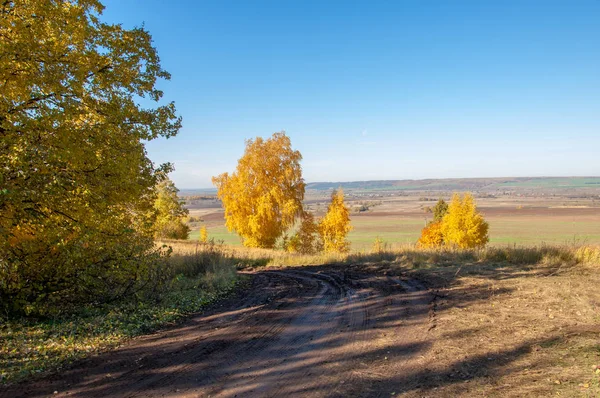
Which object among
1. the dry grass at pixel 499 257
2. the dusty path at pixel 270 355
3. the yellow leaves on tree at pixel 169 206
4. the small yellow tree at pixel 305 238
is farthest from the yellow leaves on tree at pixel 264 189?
the dusty path at pixel 270 355

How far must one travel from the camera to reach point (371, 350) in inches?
228

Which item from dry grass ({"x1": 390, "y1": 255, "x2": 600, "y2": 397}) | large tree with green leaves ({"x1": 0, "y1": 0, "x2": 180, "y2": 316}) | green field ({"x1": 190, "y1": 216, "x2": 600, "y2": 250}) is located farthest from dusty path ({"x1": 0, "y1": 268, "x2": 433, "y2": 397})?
green field ({"x1": 190, "y1": 216, "x2": 600, "y2": 250})

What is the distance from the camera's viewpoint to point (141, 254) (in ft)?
29.5

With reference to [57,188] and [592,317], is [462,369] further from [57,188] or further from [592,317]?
[57,188]

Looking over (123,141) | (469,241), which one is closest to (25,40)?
(123,141)

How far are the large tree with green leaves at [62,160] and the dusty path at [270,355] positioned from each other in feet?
8.36

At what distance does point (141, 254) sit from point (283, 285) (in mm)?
4768

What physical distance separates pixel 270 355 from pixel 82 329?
4.00 metres

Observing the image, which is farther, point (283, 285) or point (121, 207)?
point (283, 285)

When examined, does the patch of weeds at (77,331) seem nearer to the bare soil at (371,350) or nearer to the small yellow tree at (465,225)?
the bare soil at (371,350)

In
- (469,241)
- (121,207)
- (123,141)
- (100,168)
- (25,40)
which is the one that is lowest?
(469,241)

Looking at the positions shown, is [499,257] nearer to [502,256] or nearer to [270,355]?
[502,256]

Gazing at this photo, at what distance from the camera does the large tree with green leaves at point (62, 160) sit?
269 inches

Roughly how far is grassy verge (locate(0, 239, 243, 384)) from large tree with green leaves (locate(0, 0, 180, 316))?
62 centimetres
